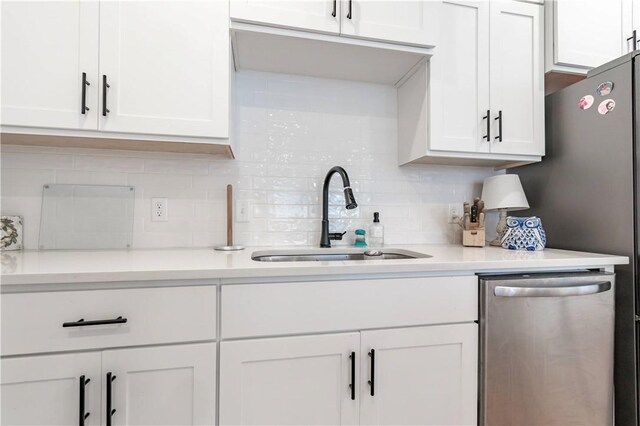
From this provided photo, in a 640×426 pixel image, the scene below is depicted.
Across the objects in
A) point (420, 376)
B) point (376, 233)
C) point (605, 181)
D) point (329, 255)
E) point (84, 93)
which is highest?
point (84, 93)

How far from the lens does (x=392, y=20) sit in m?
1.46

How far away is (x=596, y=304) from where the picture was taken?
1.26m

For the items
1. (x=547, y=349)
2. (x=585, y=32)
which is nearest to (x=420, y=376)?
(x=547, y=349)

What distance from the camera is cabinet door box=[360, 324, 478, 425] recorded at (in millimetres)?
1110

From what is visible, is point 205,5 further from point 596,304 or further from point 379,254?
point 596,304

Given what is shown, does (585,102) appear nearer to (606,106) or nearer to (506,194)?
(606,106)

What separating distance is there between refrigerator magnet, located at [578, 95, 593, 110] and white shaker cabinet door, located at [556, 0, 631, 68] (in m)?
0.26

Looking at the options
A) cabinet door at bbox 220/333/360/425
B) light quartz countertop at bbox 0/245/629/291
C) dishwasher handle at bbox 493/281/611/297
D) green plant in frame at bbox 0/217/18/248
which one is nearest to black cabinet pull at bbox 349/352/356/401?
cabinet door at bbox 220/333/360/425

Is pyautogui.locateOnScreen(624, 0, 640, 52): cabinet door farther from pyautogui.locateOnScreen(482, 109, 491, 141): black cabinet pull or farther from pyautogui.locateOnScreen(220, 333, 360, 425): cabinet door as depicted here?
pyautogui.locateOnScreen(220, 333, 360, 425): cabinet door

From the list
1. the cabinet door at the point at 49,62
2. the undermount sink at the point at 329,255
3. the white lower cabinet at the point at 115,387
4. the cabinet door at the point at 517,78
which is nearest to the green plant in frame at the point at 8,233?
the cabinet door at the point at 49,62

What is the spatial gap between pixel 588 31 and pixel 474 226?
1.15 m

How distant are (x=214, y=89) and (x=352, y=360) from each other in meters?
1.14

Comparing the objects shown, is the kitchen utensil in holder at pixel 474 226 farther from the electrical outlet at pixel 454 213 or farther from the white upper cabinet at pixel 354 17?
the white upper cabinet at pixel 354 17

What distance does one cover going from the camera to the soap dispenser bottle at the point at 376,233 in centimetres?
176
